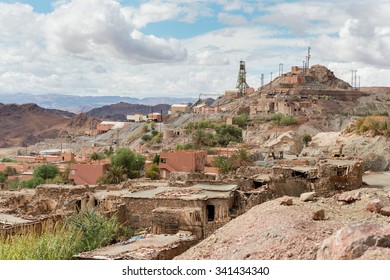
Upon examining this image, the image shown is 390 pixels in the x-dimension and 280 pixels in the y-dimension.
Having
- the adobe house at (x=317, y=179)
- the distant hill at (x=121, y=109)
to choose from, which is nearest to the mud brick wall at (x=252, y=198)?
the adobe house at (x=317, y=179)

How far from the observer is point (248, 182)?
514 inches

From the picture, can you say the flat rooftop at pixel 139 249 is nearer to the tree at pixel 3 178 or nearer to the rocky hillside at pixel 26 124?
the tree at pixel 3 178

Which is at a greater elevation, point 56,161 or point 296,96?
point 296,96

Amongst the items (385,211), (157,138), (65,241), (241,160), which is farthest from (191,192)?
(157,138)

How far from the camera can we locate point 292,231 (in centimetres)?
608

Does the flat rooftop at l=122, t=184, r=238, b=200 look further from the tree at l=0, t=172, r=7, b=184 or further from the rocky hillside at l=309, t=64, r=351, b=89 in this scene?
the rocky hillside at l=309, t=64, r=351, b=89

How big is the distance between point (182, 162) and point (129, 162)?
3.04 meters

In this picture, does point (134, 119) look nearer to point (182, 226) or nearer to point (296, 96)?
point (296, 96)

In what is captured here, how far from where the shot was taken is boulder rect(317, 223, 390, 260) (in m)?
4.75

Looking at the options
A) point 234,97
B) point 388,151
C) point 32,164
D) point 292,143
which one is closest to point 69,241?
point 388,151

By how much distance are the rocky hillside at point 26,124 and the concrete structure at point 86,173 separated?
46.9 m

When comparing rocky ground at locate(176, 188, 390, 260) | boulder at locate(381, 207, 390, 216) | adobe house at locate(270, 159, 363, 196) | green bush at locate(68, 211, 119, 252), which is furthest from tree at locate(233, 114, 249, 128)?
boulder at locate(381, 207, 390, 216)

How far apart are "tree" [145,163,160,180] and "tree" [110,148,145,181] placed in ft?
2.58
